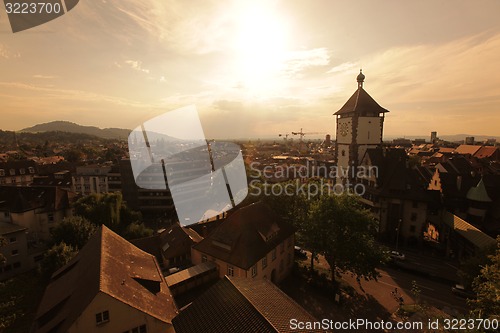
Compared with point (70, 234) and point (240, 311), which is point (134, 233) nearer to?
point (70, 234)

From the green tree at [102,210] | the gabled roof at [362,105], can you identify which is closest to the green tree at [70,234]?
the green tree at [102,210]

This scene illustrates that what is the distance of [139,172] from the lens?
70.2 metres

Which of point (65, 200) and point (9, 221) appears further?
point (65, 200)

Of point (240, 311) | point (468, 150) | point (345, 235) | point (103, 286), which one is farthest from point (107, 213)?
point (468, 150)

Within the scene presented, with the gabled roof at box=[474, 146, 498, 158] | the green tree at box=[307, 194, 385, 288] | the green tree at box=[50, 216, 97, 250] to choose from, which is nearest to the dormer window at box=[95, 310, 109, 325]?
the green tree at box=[307, 194, 385, 288]

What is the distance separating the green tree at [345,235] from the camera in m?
27.7

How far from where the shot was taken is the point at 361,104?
158 feet

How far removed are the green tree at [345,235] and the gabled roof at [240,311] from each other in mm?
13771

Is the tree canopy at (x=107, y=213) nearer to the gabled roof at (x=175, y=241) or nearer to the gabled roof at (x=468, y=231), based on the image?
the gabled roof at (x=175, y=241)

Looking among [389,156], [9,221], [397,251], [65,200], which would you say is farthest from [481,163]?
[9,221]

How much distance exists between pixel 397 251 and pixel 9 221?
66.6m

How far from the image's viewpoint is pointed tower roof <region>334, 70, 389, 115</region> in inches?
1886

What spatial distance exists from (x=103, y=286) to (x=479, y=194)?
52.4 m

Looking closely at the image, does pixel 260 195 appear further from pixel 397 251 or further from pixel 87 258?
pixel 87 258
